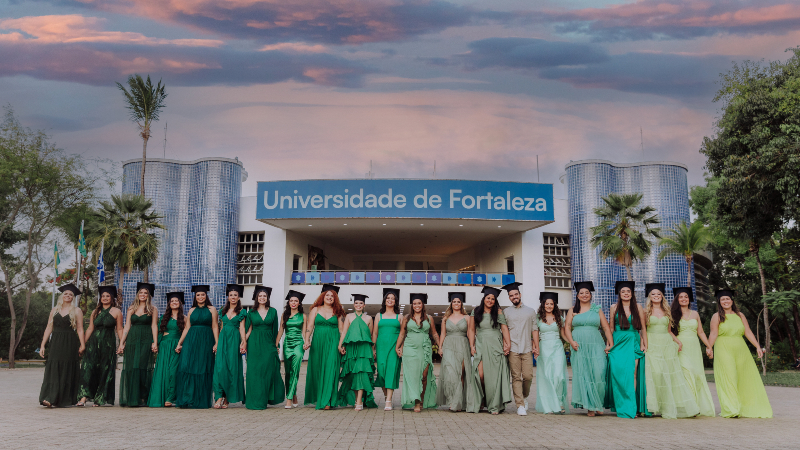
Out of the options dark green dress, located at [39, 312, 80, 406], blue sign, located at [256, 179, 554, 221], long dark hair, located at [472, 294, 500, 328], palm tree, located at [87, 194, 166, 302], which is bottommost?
dark green dress, located at [39, 312, 80, 406]

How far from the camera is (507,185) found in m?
29.9

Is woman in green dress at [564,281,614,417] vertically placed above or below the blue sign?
below

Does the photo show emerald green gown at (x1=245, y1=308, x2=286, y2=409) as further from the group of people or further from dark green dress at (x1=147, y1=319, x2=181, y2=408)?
dark green dress at (x1=147, y1=319, x2=181, y2=408)

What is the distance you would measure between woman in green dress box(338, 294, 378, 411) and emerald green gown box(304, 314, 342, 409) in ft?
0.47

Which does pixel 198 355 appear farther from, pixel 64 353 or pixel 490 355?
pixel 490 355

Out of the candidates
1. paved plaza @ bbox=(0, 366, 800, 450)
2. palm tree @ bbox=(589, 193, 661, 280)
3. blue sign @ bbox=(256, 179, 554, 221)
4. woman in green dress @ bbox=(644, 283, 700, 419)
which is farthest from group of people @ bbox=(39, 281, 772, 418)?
blue sign @ bbox=(256, 179, 554, 221)

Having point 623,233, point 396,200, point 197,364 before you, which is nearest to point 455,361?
point 197,364

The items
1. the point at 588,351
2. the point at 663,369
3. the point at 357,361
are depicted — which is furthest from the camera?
the point at 357,361

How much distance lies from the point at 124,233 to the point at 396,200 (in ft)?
40.2

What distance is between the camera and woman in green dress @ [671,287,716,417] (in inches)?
344

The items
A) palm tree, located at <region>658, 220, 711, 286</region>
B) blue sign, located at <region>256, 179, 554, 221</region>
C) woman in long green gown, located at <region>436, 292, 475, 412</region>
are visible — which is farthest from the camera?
palm tree, located at <region>658, 220, 711, 286</region>

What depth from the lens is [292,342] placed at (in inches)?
380

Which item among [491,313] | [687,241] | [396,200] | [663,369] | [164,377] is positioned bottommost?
[164,377]

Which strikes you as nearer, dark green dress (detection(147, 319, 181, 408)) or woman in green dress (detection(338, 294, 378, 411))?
woman in green dress (detection(338, 294, 378, 411))
